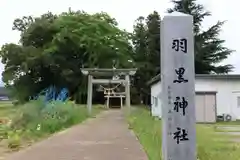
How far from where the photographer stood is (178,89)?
6.62 meters

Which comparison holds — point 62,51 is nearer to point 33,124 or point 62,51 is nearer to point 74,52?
point 74,52

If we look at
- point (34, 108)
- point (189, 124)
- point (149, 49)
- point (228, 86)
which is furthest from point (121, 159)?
point (149, 49)

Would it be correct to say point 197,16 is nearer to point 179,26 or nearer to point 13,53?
point 13,53

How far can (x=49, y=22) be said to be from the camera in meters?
50.3

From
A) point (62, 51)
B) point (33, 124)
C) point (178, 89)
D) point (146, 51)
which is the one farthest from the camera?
point (146, 51)

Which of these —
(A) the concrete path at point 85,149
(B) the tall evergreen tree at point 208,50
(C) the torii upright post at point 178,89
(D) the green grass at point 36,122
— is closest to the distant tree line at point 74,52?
(B) the tall evergreen tree at point 208,50

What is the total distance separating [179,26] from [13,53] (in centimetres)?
4166

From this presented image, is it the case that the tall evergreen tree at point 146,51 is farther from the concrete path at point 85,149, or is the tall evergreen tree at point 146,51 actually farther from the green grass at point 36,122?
the concrete path at point 85,149

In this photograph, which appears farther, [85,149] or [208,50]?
[208,50]

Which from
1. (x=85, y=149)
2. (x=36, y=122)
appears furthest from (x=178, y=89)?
(x=36, y=122)

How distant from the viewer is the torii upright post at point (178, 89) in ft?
21.7

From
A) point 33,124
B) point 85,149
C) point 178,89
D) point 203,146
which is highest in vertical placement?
point 178,89

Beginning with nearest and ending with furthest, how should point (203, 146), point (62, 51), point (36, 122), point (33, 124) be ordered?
point (203, 146) → point (33, 124) → point (36, 122) → point (62, 51)

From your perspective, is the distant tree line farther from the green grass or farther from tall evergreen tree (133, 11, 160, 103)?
the green grass
